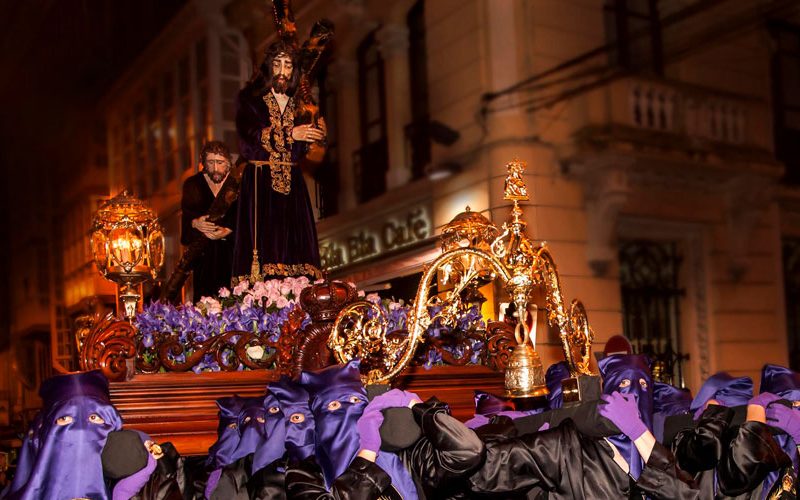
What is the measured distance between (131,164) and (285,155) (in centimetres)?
824

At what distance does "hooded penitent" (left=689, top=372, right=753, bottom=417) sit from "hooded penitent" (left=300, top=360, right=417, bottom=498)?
1795mm

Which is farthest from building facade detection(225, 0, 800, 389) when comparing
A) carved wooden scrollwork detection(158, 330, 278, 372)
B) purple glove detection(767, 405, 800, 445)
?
purple glove detection(767, 405, 800, 445)

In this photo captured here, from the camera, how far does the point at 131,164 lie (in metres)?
14.8

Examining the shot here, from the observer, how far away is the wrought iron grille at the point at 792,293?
1336 cm

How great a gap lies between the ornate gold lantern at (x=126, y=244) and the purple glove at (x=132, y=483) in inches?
60.0

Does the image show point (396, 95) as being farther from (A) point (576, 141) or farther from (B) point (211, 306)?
(B) point (211, 306)

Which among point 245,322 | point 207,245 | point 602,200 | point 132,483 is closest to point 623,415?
point 132,483

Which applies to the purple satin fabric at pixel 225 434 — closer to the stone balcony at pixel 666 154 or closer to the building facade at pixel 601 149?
the building facade at pixel 601 149

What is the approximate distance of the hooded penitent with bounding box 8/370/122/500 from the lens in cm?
423

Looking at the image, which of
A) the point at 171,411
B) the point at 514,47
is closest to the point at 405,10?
the point at 514,47

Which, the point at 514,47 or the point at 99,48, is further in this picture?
the point at 99,48

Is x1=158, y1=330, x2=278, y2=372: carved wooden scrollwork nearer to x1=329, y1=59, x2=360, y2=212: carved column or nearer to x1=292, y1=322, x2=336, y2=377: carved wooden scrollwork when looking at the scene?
x1=292, y1=322, x2=336, y2=377: carved wooden scrollwork

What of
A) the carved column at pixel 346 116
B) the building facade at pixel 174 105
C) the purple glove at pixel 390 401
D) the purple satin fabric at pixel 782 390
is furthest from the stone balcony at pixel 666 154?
the purple glove at pixel 390 401

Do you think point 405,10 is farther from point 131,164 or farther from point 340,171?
point 131,164
